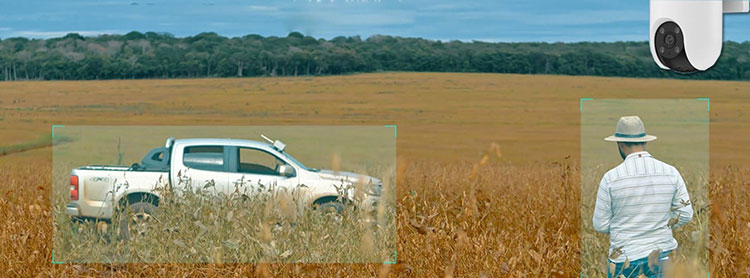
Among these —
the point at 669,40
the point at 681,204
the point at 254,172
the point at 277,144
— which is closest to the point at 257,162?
the point at 254,172

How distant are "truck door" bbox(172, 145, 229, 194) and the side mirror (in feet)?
1.40

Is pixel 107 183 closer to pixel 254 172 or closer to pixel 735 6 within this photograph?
pixel 254 172

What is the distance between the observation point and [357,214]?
479 cm

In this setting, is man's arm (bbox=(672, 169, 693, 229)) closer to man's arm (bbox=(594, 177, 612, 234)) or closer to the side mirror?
man's arm (bbox=(594, 177, 612, 234))

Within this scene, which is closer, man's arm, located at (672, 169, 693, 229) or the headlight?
man's arm, located at (672, 169, 693, 229)

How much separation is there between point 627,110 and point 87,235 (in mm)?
3778

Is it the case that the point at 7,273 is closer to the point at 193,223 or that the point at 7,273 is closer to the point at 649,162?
the point at 193,223

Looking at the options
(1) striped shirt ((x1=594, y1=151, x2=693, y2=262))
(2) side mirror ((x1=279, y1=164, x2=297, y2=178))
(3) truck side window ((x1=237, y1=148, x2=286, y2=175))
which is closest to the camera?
(1) striped shirt ((x1=594, y1=151, x2=693, y2=262))

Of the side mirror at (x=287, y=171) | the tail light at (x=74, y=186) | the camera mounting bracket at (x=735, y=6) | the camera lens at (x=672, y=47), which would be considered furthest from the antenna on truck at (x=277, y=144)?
the camera mounting bracket at (x=735, y=6)

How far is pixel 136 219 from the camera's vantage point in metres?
4.63

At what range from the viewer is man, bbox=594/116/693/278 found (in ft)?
11.8

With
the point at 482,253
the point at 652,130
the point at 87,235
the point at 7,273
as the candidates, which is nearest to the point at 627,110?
the point at 652,130

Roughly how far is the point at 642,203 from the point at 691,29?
122 cm

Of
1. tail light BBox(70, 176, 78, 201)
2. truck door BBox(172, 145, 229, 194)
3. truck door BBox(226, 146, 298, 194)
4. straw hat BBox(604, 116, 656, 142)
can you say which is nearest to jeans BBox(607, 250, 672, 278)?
straw hat BBox(604, 116, 656, 142)
